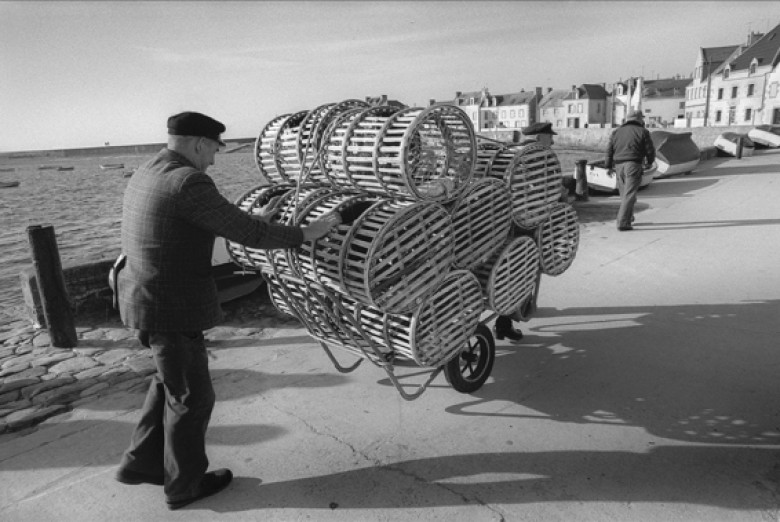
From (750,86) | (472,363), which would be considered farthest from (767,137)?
(750,86)

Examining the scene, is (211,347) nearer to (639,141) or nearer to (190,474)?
(190,474)

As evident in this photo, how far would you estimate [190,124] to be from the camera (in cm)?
291

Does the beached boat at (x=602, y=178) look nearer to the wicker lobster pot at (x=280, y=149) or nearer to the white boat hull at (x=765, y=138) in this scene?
the wicker lobster pot at (x=280, y=149)

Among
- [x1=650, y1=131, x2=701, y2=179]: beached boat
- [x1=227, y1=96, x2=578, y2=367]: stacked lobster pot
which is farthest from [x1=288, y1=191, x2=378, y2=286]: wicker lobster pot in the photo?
[x1=650, y1=131, x2=701, y2=179]: beached boat

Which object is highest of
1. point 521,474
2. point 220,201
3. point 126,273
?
point 220,201

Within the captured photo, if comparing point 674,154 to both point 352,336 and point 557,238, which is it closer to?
point 557,238

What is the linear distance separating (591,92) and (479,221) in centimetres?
8913

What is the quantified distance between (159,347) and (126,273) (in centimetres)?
47

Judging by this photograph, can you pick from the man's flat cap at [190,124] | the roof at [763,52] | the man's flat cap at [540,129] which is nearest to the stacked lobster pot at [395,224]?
the man's flat cap at [190,124]

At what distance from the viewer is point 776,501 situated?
9.43 ft

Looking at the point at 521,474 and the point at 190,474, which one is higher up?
the point at 190,474

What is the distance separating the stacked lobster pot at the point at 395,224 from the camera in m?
3.30

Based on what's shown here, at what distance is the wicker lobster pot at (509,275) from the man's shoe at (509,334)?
0.76m

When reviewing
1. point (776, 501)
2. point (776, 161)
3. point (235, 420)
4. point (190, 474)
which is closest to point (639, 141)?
point (776, 501)
